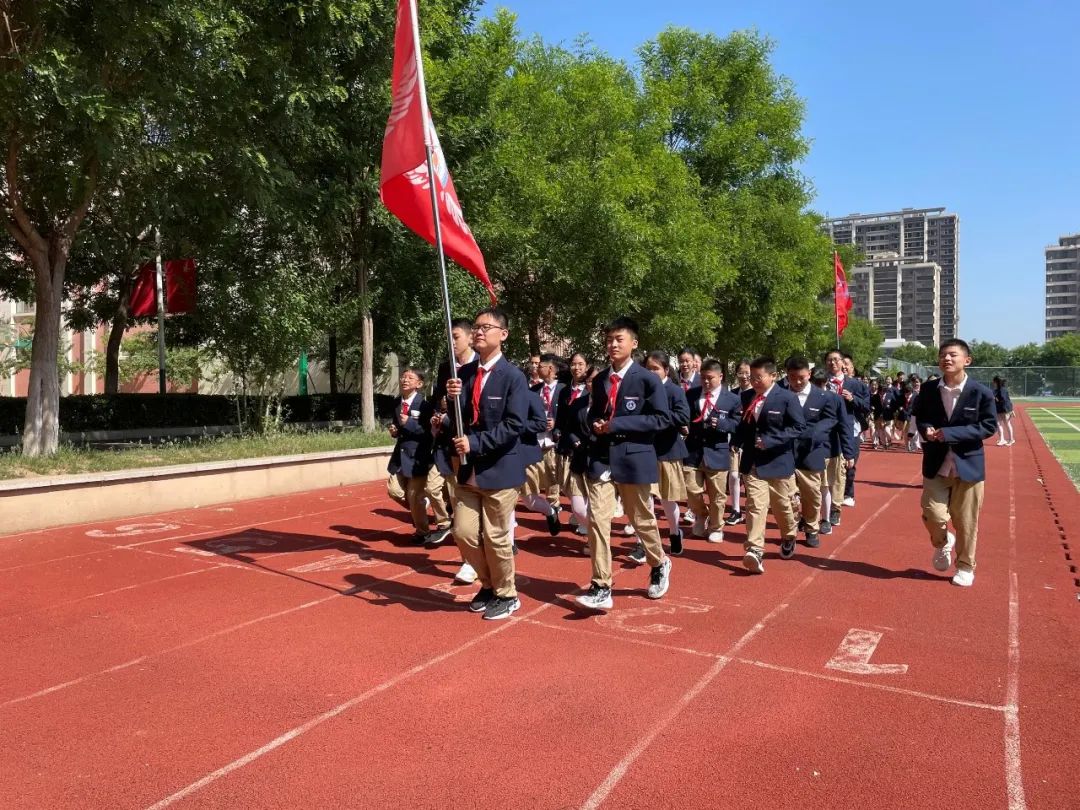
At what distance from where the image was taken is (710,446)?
8547 millimetres

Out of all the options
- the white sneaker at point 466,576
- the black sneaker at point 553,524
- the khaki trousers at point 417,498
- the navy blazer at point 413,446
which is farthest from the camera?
the black sneaker at point 553,524

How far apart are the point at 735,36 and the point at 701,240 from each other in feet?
39.5

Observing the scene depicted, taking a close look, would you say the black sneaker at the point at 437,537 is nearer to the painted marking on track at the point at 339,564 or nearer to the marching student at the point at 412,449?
the marching student at the point at 412,449

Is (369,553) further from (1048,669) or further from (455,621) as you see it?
(1048,669)

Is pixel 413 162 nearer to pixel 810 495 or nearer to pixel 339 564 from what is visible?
pixel 339 564

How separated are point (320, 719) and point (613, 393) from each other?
3.00 metres

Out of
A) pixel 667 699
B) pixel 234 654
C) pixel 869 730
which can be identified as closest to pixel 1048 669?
pixel 869 730

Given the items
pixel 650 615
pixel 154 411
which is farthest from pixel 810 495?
pixel 154 411

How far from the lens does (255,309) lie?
1531 centimetres

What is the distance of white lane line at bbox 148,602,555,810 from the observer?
3332 mm

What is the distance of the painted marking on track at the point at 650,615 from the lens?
5434mm

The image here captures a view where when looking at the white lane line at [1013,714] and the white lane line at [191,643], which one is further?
the white lane line at [191,643]

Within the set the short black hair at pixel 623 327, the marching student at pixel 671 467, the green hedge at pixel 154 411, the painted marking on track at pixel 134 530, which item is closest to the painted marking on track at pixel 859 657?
the marching student at pixel 671 467

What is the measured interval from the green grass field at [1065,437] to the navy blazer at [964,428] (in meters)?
8.92
